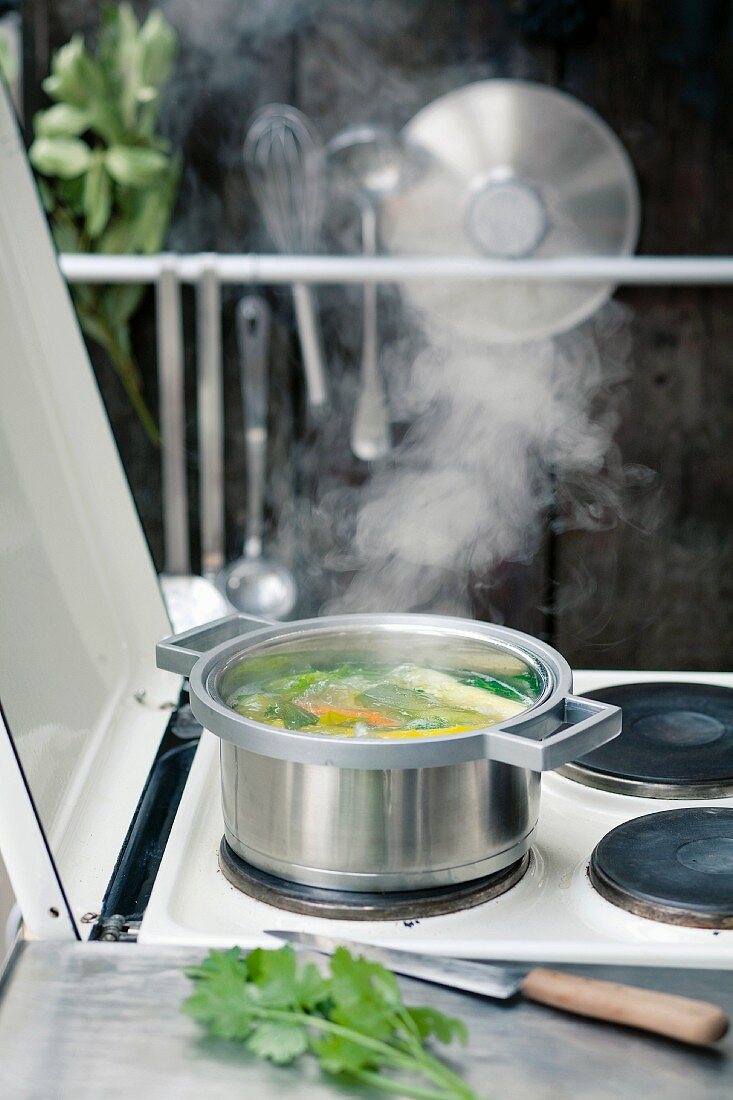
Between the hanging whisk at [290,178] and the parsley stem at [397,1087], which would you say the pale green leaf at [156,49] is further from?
the parsley stem at [397,1087]

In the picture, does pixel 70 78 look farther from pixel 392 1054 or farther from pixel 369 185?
pixel 392 1054

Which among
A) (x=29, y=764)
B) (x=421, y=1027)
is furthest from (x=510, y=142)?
(x=421, y=1027)

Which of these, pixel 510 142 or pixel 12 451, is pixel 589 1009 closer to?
pixel 12 451

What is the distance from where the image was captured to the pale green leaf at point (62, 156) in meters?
1.86

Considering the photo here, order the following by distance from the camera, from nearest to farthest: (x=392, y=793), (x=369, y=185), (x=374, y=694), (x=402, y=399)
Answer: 1. (x=392, y=793)
2. (x=374, y=694)
3. (x=369, y=185)
4. (x=402, y=399)

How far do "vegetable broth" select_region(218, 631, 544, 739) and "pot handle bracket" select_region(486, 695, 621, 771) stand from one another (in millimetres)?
61

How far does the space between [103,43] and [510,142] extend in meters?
0.71

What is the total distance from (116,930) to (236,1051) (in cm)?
14

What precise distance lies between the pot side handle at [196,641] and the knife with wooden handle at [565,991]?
0.21m

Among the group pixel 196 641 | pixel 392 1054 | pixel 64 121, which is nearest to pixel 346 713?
pixel 196 641

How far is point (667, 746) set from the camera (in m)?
0.85

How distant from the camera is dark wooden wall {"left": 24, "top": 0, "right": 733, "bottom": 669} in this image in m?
1.92

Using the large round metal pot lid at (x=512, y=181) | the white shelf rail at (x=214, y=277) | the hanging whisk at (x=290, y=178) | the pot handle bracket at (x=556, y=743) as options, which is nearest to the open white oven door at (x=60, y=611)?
the pot handle bracket at (x=556, y=743)

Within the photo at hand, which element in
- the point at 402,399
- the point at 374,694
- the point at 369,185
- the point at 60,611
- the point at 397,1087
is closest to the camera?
the point at 397,1087
